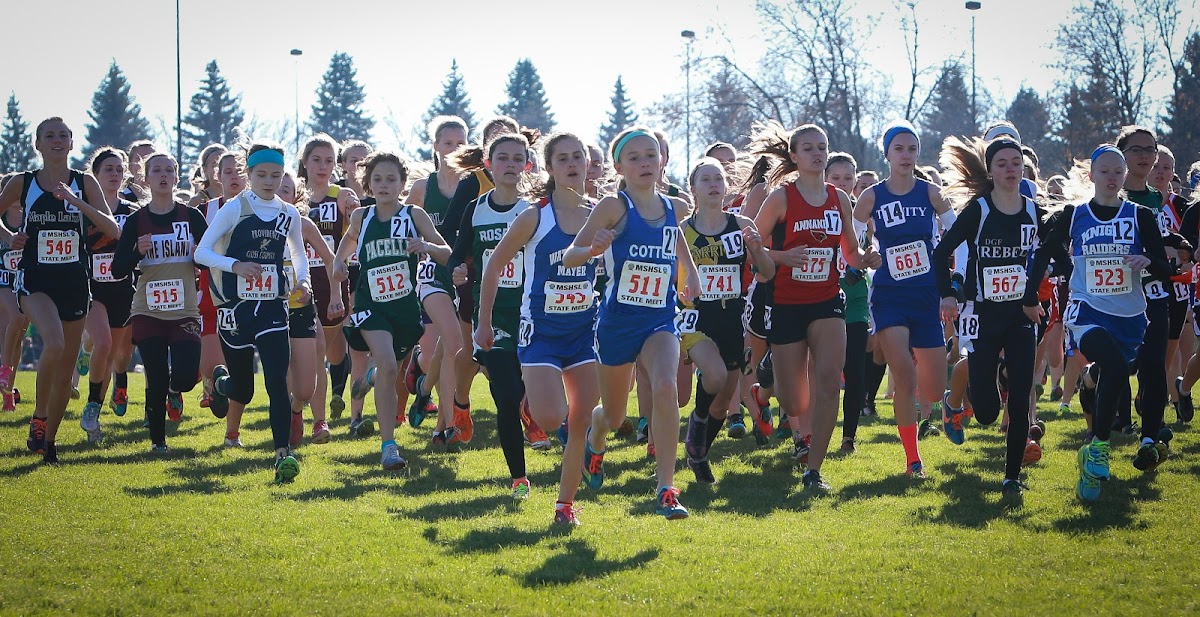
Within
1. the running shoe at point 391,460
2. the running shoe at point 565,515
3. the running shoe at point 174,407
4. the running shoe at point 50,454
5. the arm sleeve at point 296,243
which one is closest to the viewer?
the running shoe at point 565,515

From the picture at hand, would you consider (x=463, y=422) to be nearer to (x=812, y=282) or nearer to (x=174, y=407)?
(x=812, y=282)

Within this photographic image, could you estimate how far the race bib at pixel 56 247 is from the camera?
32.0 feet

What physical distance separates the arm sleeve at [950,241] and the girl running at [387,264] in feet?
11.6

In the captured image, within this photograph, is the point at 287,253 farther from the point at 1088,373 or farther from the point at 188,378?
the point at 1088,373

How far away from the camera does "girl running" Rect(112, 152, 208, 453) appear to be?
10.1 m

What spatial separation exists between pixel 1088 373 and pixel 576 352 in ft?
15.4

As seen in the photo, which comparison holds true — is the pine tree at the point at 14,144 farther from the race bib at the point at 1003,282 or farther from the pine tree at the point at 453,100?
the race bib at the point at 1003,282

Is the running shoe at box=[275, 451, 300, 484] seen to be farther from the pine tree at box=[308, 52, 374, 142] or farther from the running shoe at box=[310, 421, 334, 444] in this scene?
the pine tree at box=[308, 52, 374, 142]

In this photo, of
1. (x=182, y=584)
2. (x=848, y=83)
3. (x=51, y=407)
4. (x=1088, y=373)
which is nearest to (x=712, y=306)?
(x=1088, y=373)

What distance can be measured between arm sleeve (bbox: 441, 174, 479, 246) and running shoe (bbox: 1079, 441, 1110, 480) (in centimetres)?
455

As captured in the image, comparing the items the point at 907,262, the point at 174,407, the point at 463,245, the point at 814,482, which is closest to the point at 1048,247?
the point at 907,262

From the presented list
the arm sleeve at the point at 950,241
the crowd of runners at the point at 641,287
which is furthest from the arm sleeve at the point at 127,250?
the arm sleeve at the point at 950,241

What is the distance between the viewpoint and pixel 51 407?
9695 mm

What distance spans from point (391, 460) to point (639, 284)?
308 centimetres
